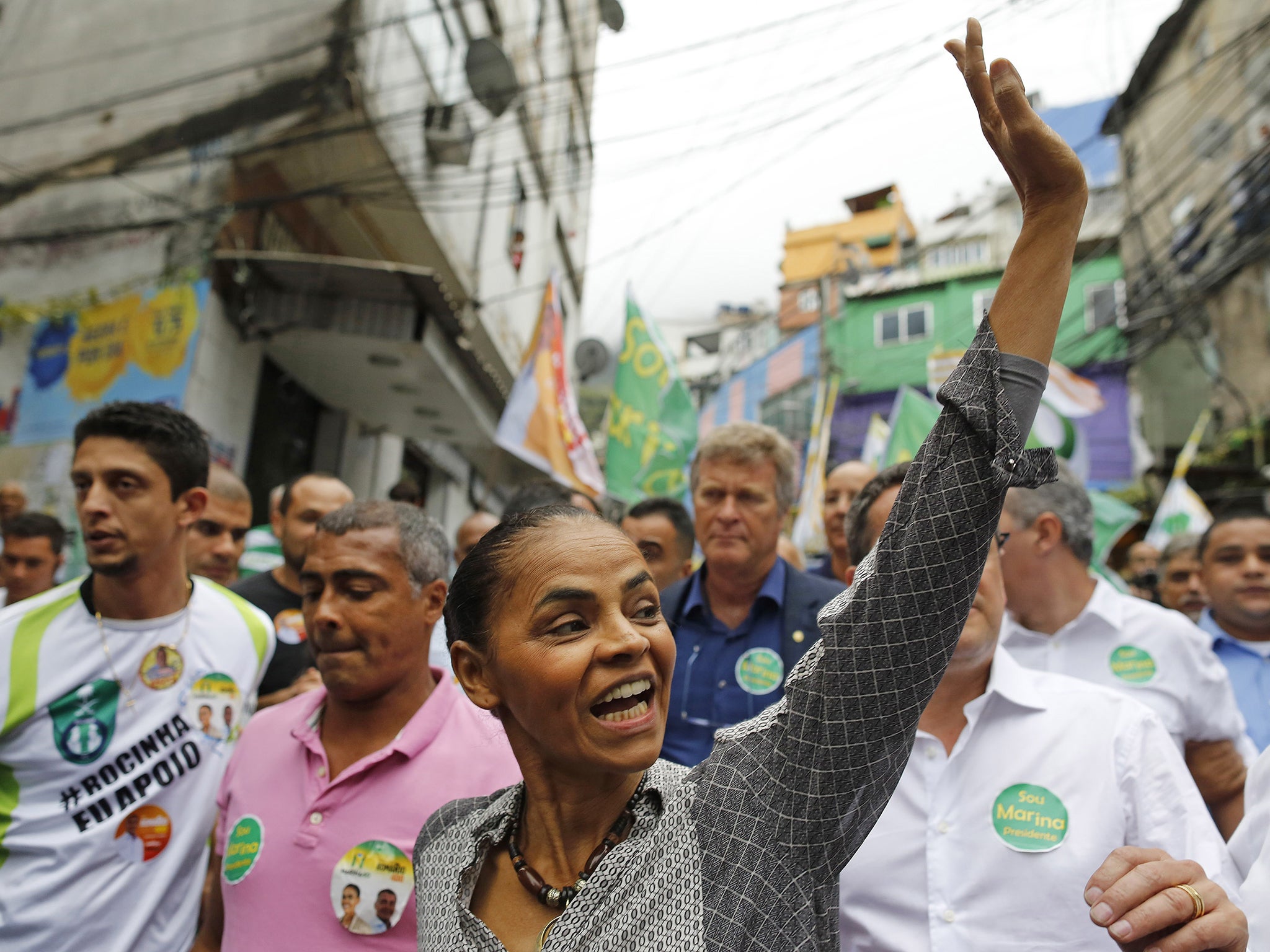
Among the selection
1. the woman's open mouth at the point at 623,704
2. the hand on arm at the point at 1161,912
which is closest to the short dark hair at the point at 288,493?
the woman's open mouth at the point at 623,704

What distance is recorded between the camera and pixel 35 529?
4625mm

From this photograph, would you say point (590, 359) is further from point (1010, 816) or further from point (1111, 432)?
point (1010, 816)

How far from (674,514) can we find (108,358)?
6031 mm

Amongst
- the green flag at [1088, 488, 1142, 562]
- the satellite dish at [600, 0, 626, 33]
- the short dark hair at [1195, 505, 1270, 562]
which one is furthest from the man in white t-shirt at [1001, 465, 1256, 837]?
the satellite dish at [600, 0, 626, 33]

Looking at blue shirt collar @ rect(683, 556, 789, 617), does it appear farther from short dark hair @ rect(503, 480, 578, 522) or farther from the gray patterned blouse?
the gray patterned blouse

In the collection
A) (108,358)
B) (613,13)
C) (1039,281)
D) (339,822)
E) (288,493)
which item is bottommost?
(339,822)

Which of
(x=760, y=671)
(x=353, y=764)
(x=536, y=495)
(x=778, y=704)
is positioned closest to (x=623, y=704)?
(x=778, y=704)

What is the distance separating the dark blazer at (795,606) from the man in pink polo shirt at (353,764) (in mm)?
760

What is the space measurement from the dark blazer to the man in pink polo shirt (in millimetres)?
→ 760

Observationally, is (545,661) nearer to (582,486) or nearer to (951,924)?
(951,924)

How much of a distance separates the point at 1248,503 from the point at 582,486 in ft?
12.6

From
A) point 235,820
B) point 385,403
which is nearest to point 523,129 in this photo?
point 385,403

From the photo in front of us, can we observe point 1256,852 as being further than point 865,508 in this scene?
No

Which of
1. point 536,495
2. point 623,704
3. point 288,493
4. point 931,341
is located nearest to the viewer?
point 623,704
